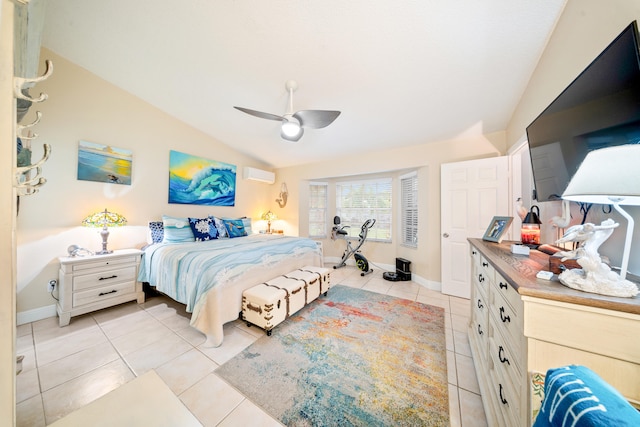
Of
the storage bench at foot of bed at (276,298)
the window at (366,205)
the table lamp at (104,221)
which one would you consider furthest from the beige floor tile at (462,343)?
the table lamp at (104,221)

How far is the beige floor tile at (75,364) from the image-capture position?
155cm

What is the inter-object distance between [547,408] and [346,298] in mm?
2623

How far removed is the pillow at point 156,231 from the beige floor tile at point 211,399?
2438mm

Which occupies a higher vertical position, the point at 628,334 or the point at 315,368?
the point at 628,334

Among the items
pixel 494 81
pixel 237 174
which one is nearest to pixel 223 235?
pixel 237 174

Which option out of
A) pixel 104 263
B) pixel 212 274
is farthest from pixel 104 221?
pixel 212 274

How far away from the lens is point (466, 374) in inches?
63.9

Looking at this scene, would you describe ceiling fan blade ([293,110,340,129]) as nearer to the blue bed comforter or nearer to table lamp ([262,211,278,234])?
the blue bed comforter

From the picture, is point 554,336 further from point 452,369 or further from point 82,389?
point 82,389

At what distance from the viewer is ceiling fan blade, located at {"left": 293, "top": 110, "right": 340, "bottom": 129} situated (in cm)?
219

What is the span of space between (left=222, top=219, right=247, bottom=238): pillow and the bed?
0.89 metres

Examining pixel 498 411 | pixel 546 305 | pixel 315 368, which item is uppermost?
pixel 546 305

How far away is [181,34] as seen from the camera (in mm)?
2090

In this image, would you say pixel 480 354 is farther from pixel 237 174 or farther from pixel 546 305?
pixel 237 174
